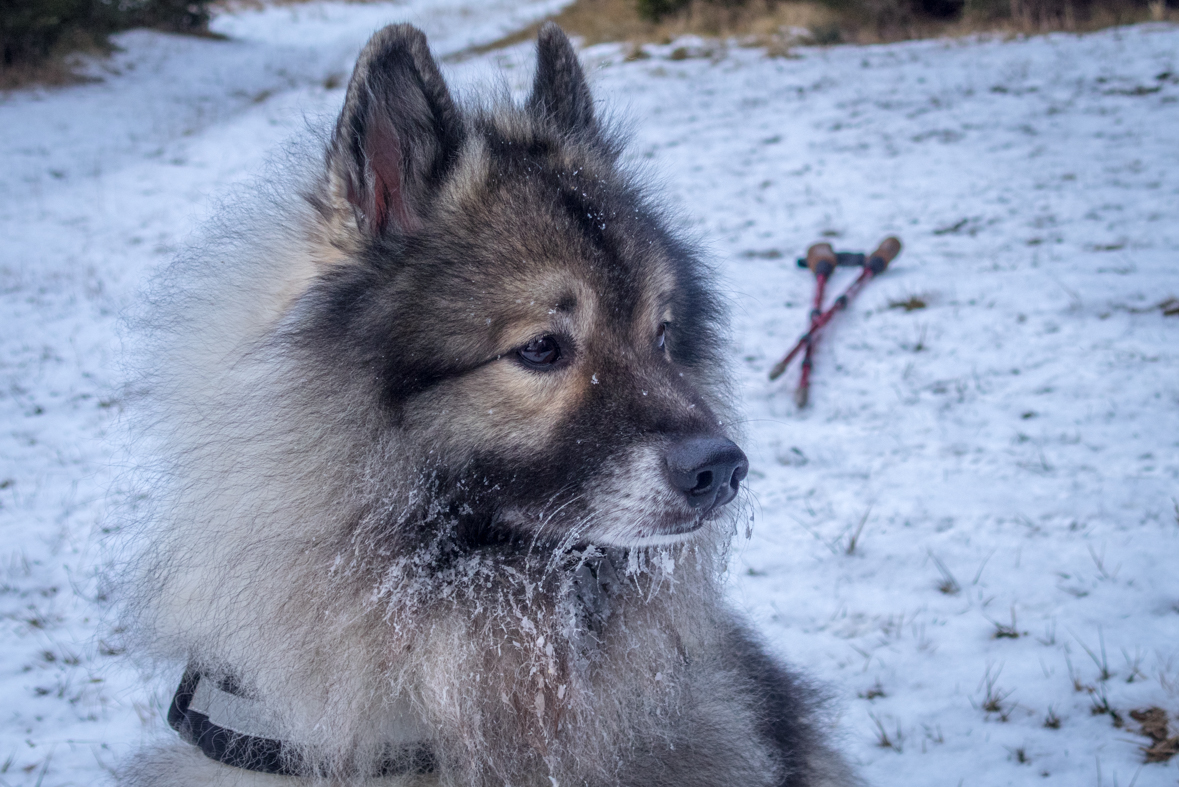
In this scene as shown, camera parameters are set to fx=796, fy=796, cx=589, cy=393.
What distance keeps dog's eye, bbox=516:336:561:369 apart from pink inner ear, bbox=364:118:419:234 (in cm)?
39

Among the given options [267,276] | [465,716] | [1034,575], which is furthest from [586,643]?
[1034,575]

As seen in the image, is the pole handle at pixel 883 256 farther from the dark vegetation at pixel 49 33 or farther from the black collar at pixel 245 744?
the dark vegetation at pixel 49 33

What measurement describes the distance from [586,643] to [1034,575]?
2.28 meters

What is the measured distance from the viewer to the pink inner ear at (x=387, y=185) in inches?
68.7

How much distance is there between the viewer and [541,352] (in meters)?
1.74

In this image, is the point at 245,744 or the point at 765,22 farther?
the point at 765,22

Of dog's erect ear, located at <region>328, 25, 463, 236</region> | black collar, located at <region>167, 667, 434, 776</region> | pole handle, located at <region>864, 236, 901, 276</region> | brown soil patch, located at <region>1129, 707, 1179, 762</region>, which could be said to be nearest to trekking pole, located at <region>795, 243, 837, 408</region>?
pole handle, located at <region>864, 236, 901, 276</region>

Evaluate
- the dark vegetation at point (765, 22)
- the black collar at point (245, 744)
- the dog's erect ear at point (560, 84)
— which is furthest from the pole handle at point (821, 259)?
the dark vegetation at point (765, 22)

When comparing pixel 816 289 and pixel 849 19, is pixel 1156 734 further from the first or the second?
pixel 849 19

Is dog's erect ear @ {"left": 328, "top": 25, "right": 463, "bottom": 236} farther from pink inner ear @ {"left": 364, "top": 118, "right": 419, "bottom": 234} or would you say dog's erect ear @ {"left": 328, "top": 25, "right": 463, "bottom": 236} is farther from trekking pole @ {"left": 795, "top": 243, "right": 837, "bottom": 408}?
trekking pole @ {"left": 795, "top": 243, "right": 837, "bottom": 408}

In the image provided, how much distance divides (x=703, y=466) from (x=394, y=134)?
38.9 inches

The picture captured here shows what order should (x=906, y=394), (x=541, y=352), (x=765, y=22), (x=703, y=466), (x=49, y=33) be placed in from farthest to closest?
1. (x=765, y=22)
2. (x=49, y=33)
3. (x=906, y=394)
4. (x=541, y=352)
5. (x=703, y=466)

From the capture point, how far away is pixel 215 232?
2082 mm

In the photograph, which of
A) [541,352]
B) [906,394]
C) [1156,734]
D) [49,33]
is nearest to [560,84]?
[541,352]
